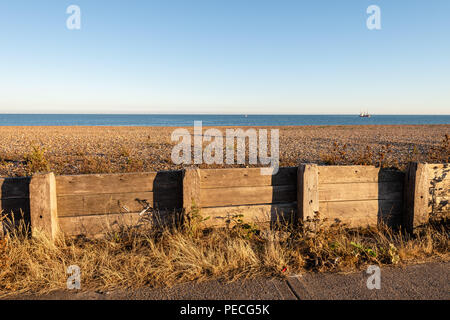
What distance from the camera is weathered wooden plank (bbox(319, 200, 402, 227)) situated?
5.09 metres

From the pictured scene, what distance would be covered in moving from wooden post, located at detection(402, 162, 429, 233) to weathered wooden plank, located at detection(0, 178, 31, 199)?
5.84 meters

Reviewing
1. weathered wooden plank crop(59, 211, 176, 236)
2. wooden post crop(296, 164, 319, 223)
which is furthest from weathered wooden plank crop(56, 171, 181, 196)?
wooden post crop(296, 164, 319, 223)

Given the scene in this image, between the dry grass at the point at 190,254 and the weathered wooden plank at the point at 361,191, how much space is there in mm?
505

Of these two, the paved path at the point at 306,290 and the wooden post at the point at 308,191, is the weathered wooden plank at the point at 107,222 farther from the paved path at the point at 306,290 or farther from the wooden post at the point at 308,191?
the wooden post at the point at 308,191

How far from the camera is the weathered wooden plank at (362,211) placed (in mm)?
5090

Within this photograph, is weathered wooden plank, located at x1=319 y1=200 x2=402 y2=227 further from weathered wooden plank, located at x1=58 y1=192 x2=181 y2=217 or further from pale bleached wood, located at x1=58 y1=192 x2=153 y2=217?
pale bleached wood, located at x1=58 y1=192 x2=153 y2=217

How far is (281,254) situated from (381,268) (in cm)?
128

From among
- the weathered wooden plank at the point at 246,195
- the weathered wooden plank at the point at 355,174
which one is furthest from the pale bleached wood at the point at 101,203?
the weathered wooden plank at the point at 355,174

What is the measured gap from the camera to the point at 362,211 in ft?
17.0

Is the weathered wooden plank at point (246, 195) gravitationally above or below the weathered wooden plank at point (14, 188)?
below

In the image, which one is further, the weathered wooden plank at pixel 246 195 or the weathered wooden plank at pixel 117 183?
the weathered wooden plank at pixel 246 195

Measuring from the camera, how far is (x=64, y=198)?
14.8 ft

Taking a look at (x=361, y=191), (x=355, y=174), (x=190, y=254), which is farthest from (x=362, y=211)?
(x=190, y=254)
